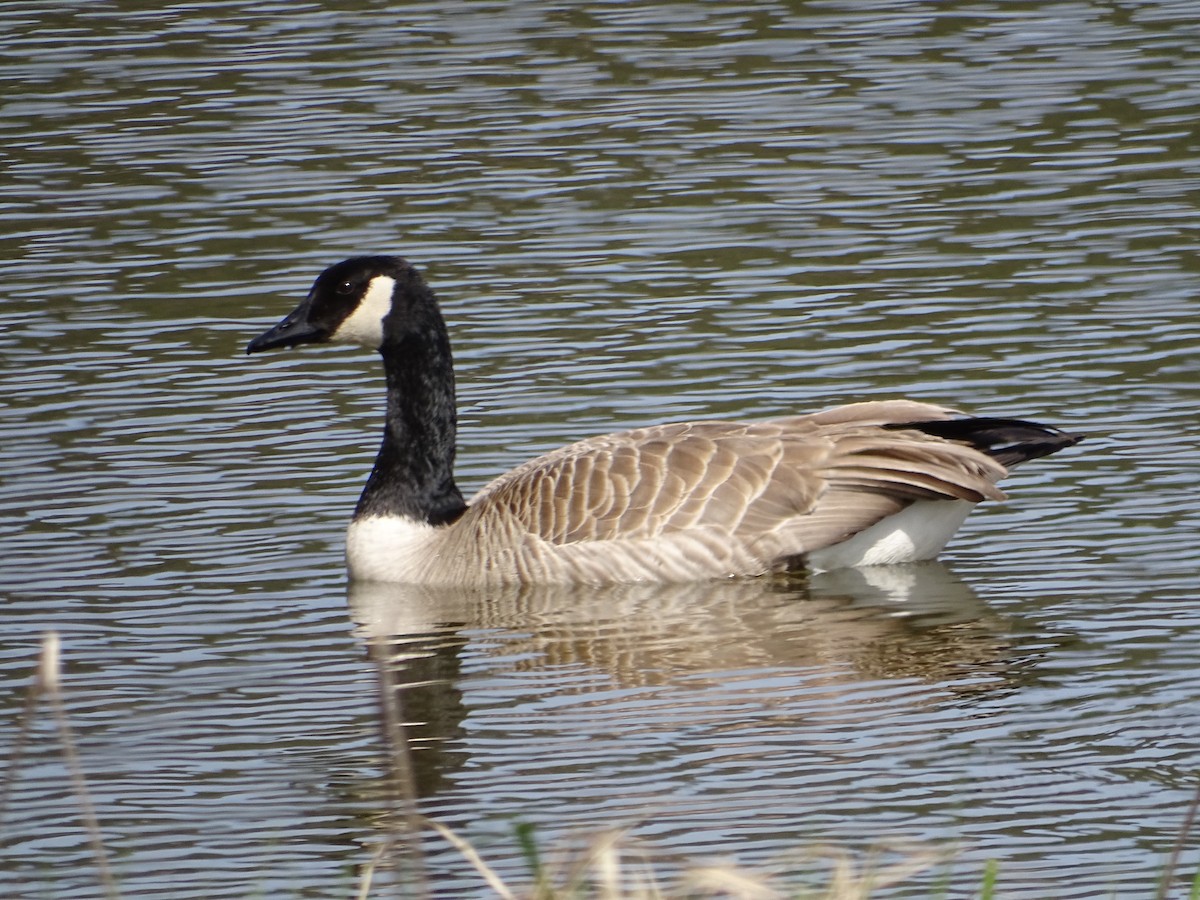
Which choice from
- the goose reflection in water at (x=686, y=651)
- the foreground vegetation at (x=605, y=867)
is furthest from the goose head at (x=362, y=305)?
the foreground vegetation at (x=605, y=867)

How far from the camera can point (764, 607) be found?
10617 mm

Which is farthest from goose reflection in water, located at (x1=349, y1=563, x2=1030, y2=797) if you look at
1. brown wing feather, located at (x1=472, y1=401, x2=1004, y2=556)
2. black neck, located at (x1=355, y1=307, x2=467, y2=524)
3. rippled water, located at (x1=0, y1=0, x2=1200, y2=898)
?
black neck, located at (x1=355, y1=307, x2=467, y2=524)

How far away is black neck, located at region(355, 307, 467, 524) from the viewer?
11727 millimetres

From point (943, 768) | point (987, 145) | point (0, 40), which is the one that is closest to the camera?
point (943, 768)

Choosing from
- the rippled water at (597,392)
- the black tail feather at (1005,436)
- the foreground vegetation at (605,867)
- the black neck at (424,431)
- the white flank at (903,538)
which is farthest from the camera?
the black neck at (424,431)

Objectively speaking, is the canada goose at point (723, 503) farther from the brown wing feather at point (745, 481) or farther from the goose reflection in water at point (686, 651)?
the goose reflection in water at point (686, 651)

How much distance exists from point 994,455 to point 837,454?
76 cm

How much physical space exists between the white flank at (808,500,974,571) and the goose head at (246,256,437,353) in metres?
2.51

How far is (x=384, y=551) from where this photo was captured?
1140 centimetres

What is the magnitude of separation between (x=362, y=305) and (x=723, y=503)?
2.27 meters

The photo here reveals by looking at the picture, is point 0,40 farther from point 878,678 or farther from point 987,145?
point 878,678

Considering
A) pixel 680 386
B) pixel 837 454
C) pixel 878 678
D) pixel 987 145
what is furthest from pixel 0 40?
pixel 878 678

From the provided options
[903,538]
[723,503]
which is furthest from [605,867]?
[903,538]

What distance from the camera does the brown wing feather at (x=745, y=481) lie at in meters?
10.8
